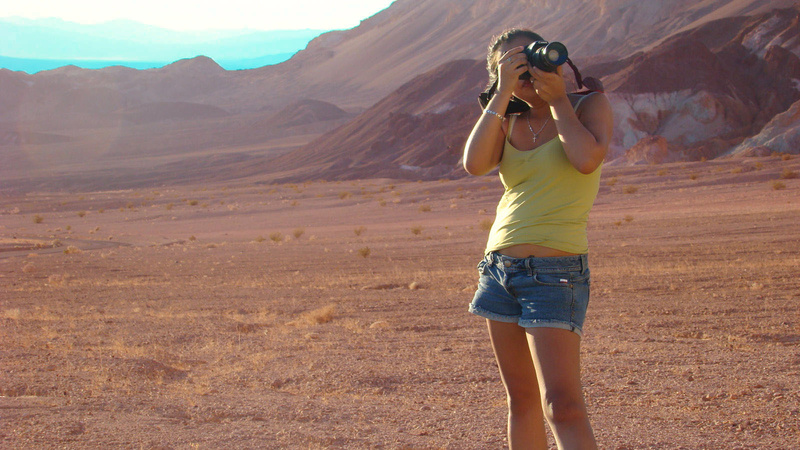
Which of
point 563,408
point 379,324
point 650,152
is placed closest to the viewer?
point 563,408

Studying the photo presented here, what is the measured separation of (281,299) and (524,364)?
7.96 meters

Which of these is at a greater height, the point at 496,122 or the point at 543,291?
the point at 496,122

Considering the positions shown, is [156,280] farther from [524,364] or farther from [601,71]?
[601,71]

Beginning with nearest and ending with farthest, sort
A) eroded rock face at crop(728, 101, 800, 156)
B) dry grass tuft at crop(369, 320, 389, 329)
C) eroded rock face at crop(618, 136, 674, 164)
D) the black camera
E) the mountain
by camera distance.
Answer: the black camera
dry grass tuft at crop(369, 320, 389, 329)
eroded rock face at crop(728, 101, 800, 156)
eroded rock face at crop(618, 136, 674, 164)
the mountain

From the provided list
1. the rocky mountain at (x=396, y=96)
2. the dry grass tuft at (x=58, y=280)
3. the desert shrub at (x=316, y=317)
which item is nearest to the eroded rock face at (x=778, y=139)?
the rocky mountain at (x=396, y=96)

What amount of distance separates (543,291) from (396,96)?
2672 inches

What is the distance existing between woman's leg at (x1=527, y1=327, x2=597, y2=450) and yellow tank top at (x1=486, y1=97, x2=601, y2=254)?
1.04 ft

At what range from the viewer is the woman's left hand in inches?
104

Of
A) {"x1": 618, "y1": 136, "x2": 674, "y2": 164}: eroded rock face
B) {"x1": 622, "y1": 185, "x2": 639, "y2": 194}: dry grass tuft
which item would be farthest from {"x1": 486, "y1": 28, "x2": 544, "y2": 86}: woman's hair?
{"x1": 618, "y1": 136, "x2": 674, "y2": 164}: eroded rock face

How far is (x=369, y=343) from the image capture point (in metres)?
6.98

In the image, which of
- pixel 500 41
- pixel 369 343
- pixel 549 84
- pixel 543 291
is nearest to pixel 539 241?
pixel 543 291

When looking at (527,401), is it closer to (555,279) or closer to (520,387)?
(520,387)

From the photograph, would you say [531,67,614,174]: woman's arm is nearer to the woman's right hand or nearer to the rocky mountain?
the woman's right hand

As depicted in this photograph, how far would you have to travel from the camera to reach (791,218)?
1667 cm
